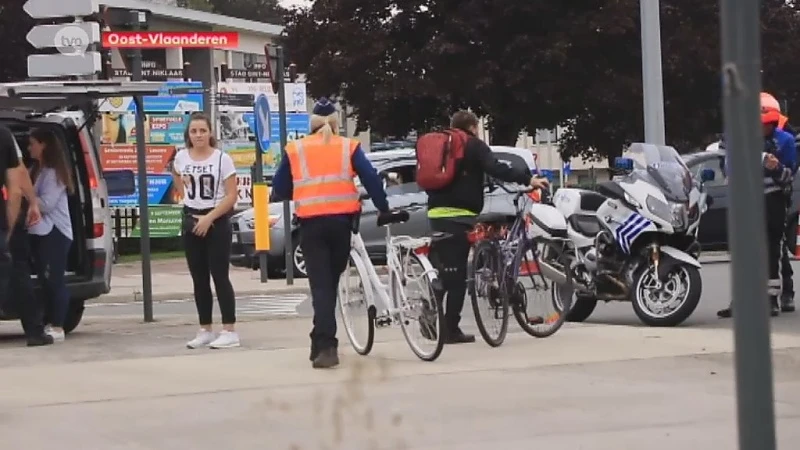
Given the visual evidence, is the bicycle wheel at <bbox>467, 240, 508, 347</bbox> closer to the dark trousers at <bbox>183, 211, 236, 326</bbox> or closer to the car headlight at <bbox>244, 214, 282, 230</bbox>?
the dark trousers at <bbox>183, 211, 236, 326</bbox>

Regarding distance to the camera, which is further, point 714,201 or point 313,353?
point 714,201

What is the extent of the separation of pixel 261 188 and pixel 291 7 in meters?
24.6

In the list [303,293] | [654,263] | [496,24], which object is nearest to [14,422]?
[654,263]

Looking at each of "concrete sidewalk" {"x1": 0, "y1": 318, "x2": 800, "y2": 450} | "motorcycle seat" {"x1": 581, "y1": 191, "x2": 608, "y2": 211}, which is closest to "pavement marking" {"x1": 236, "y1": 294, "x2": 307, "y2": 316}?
"motorcycle seat" {"x1": 581, "y1": 191, "x2": 608, "y2": 211}

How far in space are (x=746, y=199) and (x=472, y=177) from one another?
711 centimetres

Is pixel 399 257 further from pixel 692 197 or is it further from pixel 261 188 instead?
pixel 261 188

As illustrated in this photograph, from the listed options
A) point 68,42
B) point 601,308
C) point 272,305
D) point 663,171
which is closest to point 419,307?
point 663,171

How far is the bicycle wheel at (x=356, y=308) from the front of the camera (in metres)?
9.88

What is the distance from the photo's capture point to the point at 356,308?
1012cm

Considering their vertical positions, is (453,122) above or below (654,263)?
above

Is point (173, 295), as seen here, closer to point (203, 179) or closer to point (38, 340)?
point (38, 340)

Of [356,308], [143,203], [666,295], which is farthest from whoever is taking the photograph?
[143,203]

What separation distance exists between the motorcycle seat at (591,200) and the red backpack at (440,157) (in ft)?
7.64

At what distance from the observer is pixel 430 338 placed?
9.70 m
